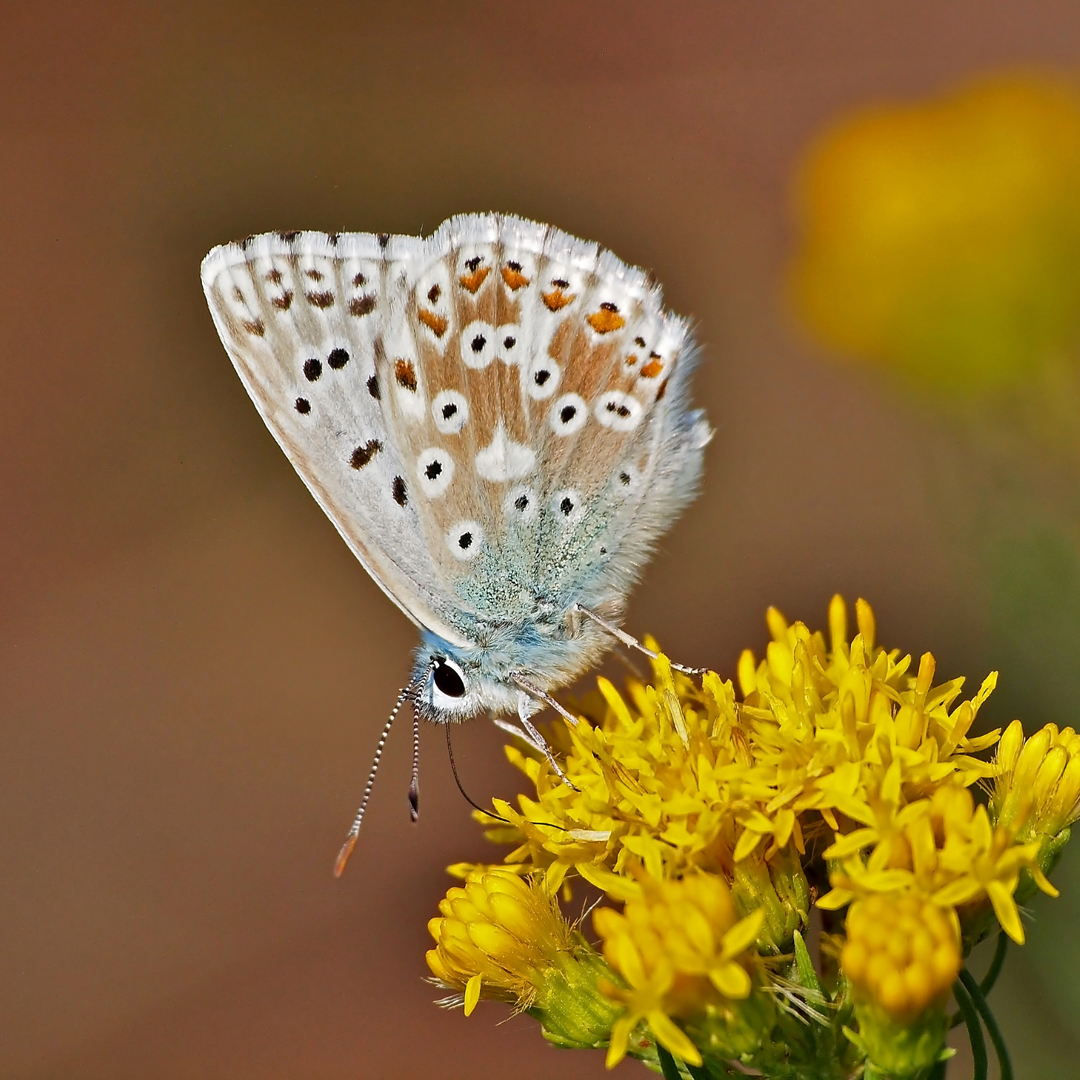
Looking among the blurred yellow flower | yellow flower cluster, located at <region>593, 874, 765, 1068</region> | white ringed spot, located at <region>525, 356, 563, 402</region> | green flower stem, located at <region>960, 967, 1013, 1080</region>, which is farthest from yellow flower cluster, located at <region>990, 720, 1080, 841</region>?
the blurred yellow flower

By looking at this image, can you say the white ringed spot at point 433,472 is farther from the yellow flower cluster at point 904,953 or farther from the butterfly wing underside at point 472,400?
the yellow flower cluster at point 904,953

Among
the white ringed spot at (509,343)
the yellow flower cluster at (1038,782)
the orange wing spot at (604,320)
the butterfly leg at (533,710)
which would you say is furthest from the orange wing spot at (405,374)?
the yellow flower cluster at (1038,782)

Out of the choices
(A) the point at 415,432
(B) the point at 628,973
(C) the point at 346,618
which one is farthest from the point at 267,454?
(B) the point at 628,973

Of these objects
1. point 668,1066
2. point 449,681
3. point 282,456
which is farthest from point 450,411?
point 282,456

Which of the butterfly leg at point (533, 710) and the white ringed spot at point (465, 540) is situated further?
the white ringed spot at point (465, 540)

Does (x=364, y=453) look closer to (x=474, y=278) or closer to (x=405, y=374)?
(x=405, y=374)

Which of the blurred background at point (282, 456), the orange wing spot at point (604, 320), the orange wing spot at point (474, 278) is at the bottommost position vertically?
the blurred background at point (282, 456)

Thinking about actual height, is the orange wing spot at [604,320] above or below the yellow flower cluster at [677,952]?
above
